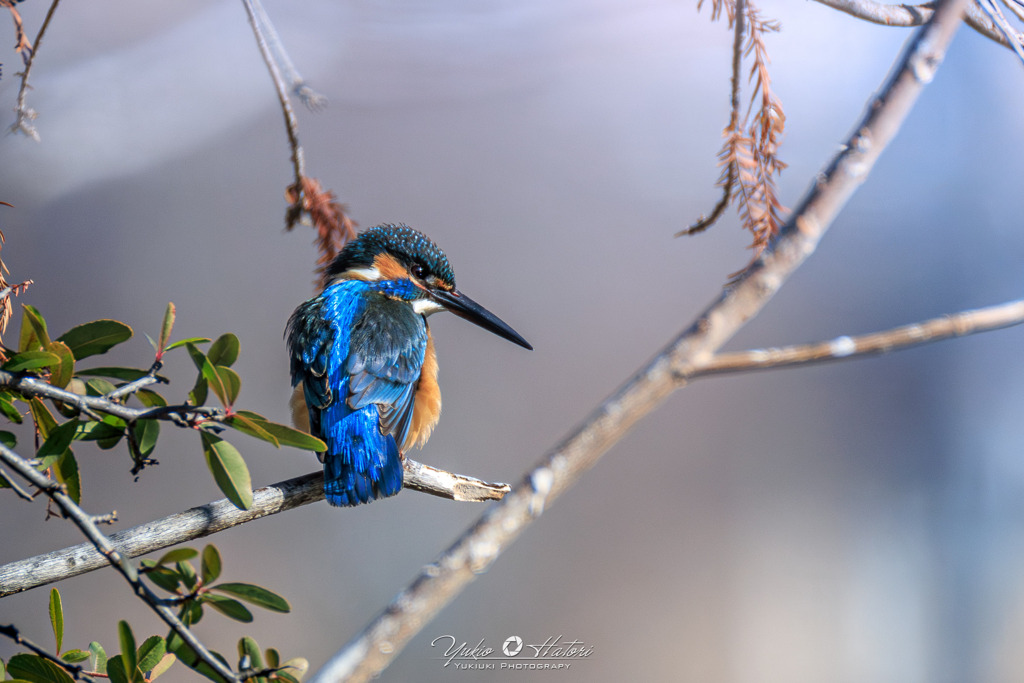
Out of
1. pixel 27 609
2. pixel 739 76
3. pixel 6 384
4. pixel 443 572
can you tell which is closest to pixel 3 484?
pixel 6 384

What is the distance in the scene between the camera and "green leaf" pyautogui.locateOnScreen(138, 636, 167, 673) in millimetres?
492

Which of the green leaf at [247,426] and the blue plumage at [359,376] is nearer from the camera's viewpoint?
the green leaf at [247,426]

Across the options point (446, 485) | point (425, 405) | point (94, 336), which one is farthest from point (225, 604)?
point (425, 405)

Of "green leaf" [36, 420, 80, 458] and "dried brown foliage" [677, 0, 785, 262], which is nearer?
"green leaf" [36, 420, 80, 458]

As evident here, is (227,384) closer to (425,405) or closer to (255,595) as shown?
(255,595)

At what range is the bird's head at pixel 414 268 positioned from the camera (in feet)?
2.97

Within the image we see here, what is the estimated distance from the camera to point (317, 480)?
0.65 meters

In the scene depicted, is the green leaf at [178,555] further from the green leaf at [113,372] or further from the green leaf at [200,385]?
the green leaf at [113,372]

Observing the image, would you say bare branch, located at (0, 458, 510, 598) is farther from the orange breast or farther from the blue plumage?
the orange breast

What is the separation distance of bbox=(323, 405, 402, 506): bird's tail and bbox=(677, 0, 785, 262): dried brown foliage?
1.40 ft

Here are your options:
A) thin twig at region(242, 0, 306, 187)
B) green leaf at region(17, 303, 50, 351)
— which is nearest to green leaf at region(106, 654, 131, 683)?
green leaf at region(17, 303, 50, 351)

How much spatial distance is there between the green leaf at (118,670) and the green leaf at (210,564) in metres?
0.10

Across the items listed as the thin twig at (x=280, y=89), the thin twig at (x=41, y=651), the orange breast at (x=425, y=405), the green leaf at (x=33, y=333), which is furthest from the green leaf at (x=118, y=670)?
the thin twig at (x=280, y=89)

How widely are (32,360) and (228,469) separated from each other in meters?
0.15
